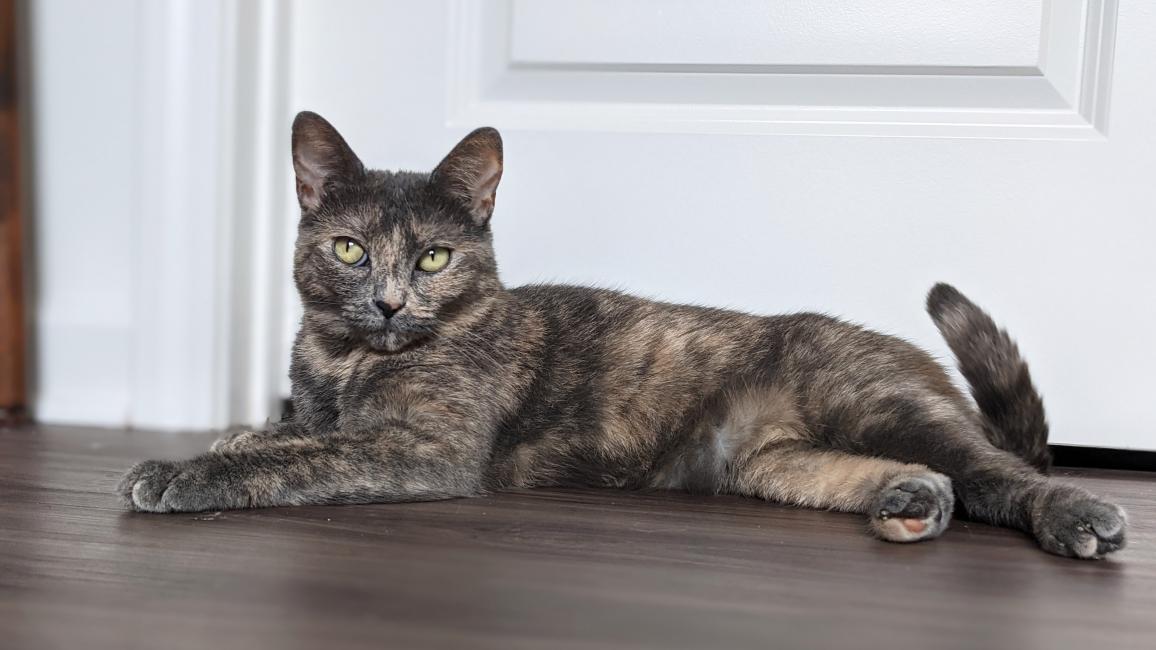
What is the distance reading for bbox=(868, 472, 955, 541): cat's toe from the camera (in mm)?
1158

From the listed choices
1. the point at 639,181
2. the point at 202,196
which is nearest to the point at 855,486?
the point at 639,181

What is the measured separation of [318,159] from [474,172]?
23 centimetres

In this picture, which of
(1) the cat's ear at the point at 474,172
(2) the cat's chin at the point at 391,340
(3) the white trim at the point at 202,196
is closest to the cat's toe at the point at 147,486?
(2) the cat's chin at the point at 391,340

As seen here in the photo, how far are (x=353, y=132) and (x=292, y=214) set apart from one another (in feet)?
0.69

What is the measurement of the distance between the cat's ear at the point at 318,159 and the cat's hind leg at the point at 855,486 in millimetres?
706

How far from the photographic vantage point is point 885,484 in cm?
A: 126

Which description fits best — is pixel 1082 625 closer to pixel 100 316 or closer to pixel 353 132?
pixel 353 132

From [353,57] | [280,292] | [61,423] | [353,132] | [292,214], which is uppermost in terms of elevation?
[353,57]

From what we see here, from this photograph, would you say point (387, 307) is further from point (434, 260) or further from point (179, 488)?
point (179, 488)

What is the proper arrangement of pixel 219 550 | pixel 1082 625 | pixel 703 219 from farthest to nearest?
pixel 703 219, pixel 219 550, pixel 1082 625

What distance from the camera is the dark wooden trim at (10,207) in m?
1.91

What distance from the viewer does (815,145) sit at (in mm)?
1804

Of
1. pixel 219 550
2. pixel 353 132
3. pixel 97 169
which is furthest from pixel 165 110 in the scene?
pixel 219 550

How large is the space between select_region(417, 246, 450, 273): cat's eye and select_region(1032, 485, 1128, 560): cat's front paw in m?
0.84
